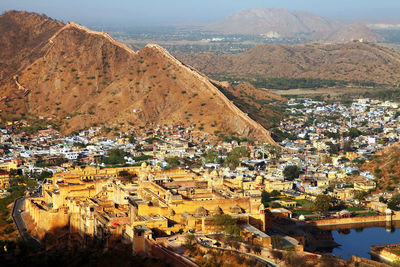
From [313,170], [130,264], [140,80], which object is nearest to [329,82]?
[140,80]

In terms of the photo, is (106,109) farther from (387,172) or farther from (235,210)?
(235,210)

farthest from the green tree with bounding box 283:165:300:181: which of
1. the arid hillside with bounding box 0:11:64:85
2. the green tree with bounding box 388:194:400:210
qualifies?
the arid hillside with bounding box 0:11:64:85

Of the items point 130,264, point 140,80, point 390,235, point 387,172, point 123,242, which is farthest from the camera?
point 140,80

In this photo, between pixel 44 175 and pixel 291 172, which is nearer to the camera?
pixel 44 175

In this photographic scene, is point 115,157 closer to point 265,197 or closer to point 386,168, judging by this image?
point 265,197

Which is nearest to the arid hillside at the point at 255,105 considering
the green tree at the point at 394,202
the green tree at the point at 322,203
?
the green tree at the point at 394,202

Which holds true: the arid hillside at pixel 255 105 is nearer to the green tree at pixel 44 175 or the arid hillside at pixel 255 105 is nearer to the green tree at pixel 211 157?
the green tree at pixel 211 157

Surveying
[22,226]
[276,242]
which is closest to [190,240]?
[276,242]
